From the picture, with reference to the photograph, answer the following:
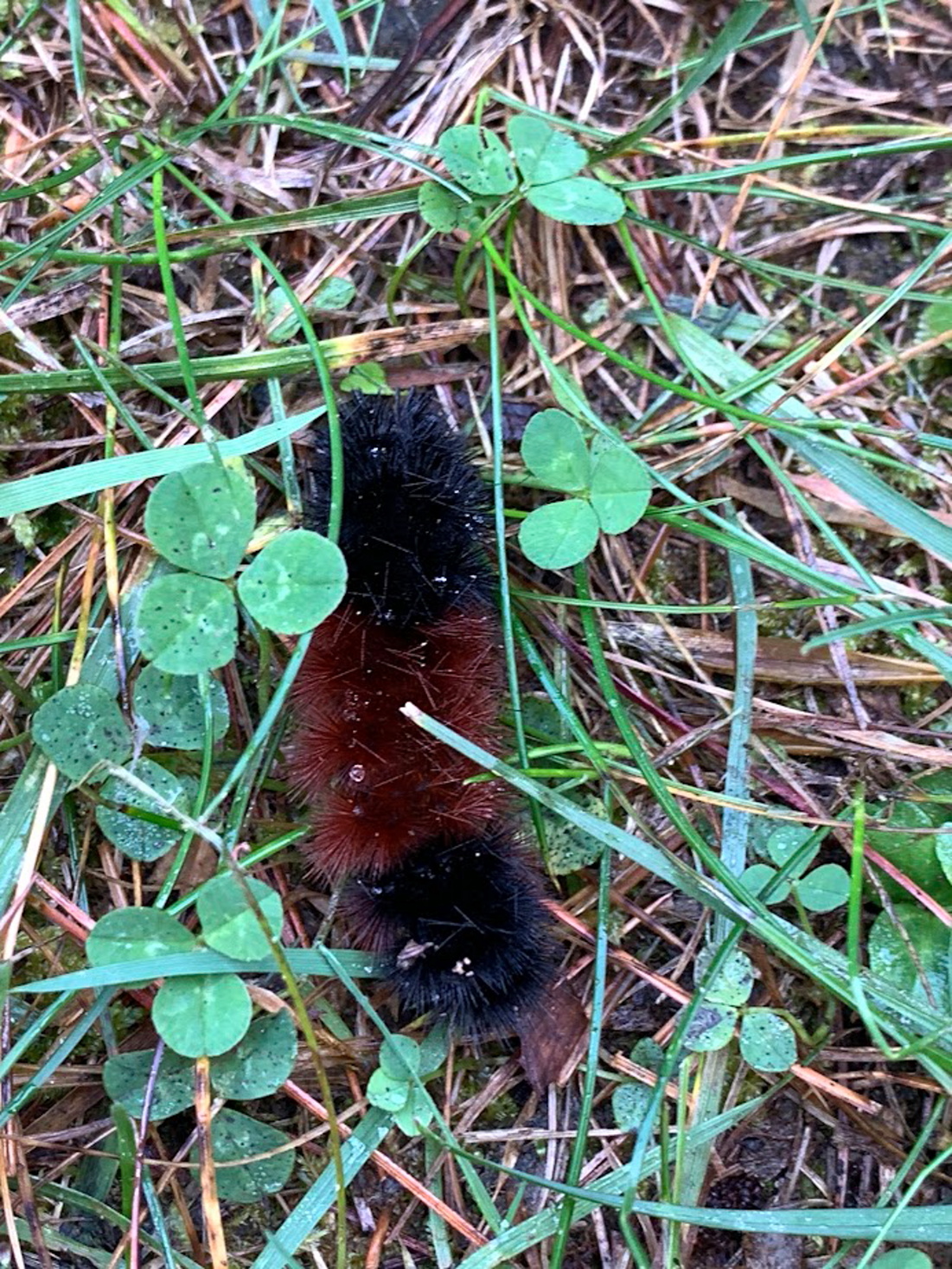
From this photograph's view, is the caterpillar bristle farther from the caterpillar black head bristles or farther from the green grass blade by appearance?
the green grass blade

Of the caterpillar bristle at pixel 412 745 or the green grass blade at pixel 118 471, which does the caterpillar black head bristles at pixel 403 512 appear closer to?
the caterpillar bristle at pixel 412 745

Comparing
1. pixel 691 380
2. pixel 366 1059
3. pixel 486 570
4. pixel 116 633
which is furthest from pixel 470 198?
pixel 366 1059

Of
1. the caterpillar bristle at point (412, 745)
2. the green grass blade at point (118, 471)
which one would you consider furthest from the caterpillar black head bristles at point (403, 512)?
the green grass blade at point (118, 471)

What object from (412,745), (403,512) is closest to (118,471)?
(403,512)

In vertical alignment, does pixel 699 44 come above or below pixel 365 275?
above

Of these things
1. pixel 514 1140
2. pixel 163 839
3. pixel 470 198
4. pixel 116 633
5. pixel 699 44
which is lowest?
pixel 514 1140

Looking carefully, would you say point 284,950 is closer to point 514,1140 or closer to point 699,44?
point 514,1140

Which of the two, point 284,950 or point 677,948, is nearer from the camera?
point 284,950

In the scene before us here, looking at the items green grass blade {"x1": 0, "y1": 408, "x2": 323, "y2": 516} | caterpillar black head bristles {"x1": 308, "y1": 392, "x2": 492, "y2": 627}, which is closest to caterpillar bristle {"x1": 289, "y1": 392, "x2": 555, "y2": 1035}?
caterpillar black head bristles {"x1": 308, "y1": 392, "x2": 492, "y2": 627}

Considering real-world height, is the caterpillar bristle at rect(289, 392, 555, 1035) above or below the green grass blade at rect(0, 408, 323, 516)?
below

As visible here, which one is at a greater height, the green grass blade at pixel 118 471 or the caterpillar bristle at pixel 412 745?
the green grass blade at pixel 118 471

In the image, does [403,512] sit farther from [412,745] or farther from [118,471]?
[118,471]
